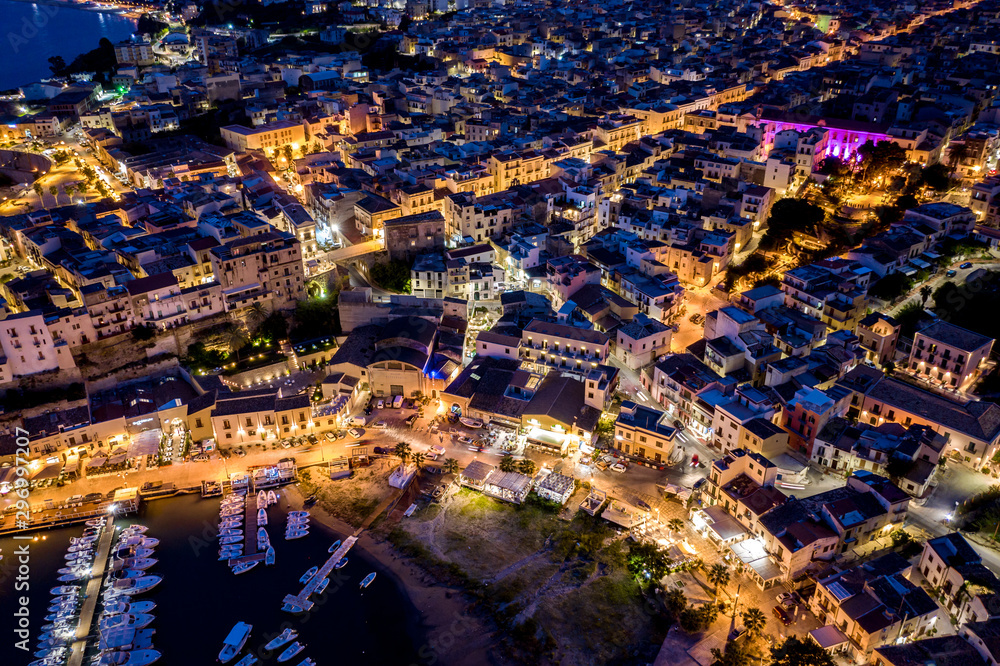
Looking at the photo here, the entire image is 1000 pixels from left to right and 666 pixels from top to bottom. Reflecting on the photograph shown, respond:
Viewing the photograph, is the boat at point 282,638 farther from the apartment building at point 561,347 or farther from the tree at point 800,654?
the apartment building at point 561,347

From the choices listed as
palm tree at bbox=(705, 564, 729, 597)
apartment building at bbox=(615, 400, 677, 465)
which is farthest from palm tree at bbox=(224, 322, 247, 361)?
palm tree at bbox=(705, 564, 729, 597)

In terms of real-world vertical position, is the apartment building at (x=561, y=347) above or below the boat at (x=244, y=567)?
above

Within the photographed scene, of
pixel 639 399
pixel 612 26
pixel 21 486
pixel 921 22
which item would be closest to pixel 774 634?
pixel 639 399

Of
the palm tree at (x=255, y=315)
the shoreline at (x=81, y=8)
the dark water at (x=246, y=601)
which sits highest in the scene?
the shoreline at (x=81, y=8)

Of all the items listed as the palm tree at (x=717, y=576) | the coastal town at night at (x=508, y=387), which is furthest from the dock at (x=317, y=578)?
the palm tree at (x=717, y=576)

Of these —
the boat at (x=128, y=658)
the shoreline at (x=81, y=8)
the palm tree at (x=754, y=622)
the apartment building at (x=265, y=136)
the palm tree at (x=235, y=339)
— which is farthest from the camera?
the shoreline at (x=81, y=8)

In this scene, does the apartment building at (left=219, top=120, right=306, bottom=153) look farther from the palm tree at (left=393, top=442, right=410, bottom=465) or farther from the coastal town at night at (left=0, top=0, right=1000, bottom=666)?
the palm tree at (left=393, top=442, right=410, bottom=465)

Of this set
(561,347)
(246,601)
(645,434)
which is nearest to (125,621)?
(246,601)

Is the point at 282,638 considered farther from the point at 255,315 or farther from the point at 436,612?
the point at 255,315
